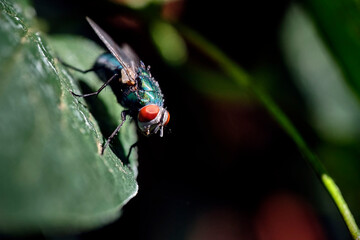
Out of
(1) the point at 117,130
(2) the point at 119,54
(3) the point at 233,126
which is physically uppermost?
(2) the point at 119,54

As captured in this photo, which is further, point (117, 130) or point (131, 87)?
point (131, 87)

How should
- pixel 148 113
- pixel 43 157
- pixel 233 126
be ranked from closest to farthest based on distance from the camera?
1. pixel 43 157
2. pixel 148 113
3. pixel 233 126

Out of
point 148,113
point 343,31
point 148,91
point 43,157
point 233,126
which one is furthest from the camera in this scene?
point 233,126

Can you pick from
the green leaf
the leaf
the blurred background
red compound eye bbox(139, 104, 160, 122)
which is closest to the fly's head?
red compound eye bbox(139, 104, 160, 122)

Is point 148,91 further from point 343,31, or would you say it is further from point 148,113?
point 343,31

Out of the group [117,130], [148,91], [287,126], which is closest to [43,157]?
[117,130]

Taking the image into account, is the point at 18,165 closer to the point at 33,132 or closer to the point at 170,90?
the point at 33,132
